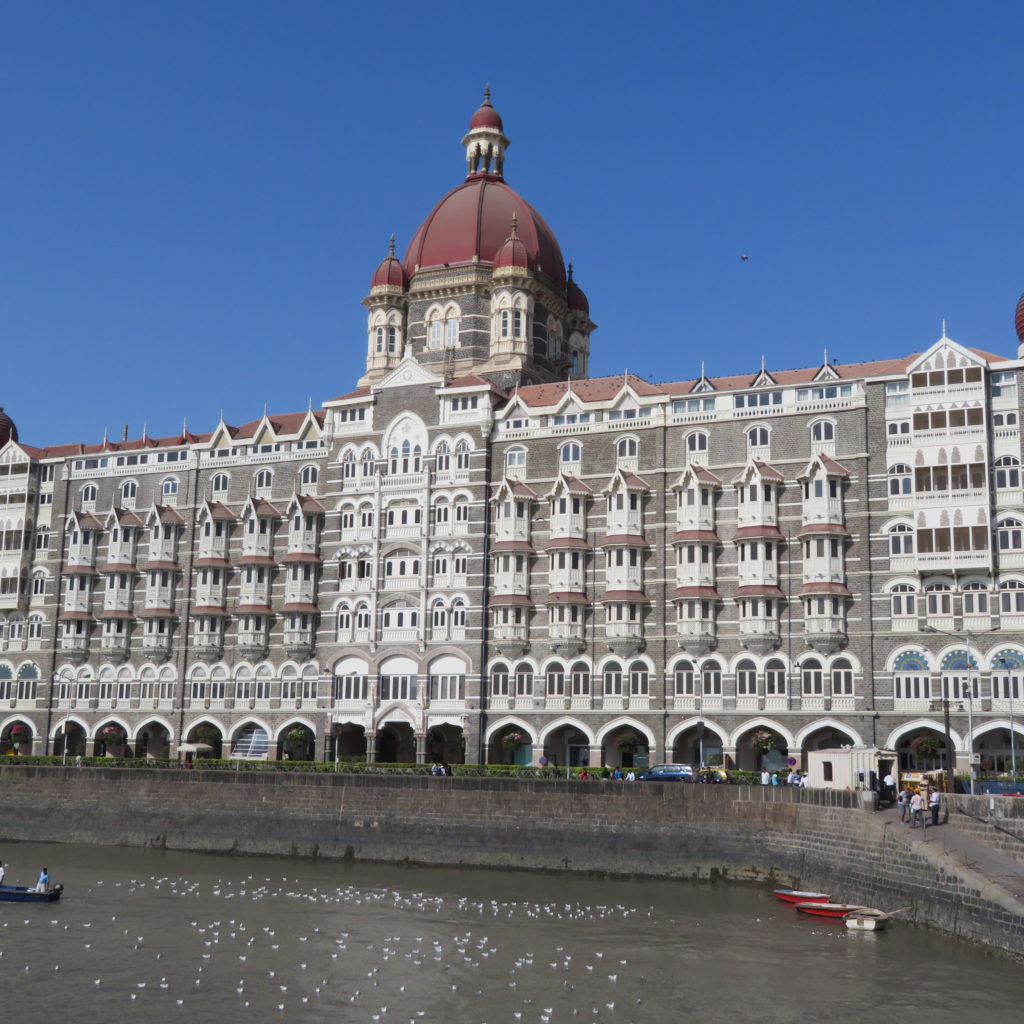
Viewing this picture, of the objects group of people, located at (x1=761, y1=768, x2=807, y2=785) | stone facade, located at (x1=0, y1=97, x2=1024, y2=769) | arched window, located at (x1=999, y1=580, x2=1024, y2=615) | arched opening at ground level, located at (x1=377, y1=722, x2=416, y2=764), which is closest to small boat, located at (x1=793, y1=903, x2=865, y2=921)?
group of people, located at (x1=761, y1=768, x2=807, y2=785)

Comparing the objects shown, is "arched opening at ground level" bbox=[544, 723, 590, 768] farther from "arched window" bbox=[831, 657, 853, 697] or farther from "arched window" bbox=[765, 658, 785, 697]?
"arched window" bbox=[831, 657, 853, 697]

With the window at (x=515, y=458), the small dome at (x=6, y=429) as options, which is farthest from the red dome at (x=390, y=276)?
the small dome at (x=6, y=429)

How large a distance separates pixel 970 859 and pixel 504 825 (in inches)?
1051

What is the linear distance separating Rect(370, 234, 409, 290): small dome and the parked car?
159ft

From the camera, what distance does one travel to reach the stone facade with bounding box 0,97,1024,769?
7625cm

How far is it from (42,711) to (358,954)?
63.3 metres

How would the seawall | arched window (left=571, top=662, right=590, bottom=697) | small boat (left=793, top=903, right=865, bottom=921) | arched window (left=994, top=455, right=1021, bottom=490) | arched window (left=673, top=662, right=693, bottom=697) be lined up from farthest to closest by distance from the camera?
arched window (left=571, top=662, right=590, bottom=697)
arched window (left=673, top=662, right=693, bottom=697)
arched window (left=994, top=455, right=1021, bottom=490)
the seawall
small boat (left=793, top=903, right=865, bottom=921)

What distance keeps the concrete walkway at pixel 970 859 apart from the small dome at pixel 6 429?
83.2m

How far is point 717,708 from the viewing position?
8019 cm

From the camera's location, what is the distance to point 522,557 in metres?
86.7

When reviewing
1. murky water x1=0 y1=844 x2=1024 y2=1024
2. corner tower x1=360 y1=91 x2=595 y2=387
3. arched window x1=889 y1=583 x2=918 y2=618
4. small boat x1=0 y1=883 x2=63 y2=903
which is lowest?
murky water x1=0 y1=844 x2=1024 y2=1024

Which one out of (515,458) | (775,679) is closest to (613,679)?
(775,679)

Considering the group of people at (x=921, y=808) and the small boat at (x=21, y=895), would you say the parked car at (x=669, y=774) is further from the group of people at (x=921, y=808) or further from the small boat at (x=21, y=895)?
the small boat at (x=21, y=895)

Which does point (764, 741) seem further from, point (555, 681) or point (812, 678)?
point (555, 681)
